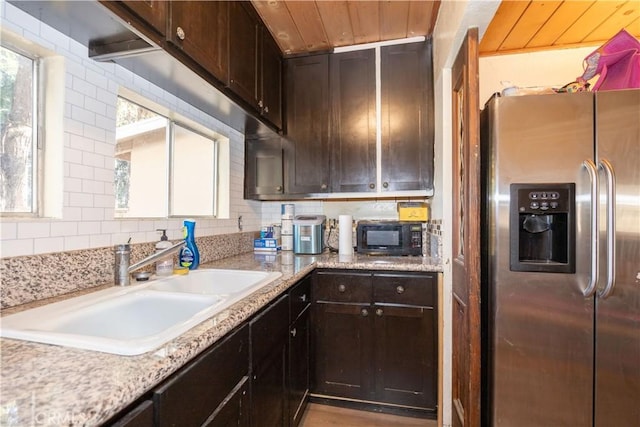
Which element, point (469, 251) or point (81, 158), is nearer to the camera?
point (81, 158)

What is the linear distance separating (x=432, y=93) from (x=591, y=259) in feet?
4.64

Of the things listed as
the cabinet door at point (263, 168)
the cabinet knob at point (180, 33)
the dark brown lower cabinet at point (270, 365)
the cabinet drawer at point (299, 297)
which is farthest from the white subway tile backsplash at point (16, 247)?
the cabinet door at point (263, 168)

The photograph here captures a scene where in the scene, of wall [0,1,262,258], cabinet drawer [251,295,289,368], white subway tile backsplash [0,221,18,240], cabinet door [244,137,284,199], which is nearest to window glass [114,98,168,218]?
wall [0,1,262,258]

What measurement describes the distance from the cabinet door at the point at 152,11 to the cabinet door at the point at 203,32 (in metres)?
0.03

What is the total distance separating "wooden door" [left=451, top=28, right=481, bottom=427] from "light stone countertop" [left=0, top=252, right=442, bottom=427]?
3.29 ft

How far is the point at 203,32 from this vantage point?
50.9 inches

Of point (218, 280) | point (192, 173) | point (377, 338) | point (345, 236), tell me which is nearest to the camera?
point (218, 280)

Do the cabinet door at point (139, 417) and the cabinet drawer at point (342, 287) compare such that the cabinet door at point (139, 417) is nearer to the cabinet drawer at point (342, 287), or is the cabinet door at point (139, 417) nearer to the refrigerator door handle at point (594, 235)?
the cabinet drawer at point (342, 287)

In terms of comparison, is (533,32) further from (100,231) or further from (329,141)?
(100,231)

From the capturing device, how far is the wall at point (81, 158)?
956 mm

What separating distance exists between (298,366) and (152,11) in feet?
5.72

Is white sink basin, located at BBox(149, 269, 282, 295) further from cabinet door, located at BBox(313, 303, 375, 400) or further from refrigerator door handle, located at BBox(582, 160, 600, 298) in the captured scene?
refrigerator door handle, located at BBox(582, 160, 600, 298)

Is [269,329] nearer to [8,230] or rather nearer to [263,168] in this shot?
[8,230]

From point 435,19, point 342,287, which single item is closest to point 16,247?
point 342,287
